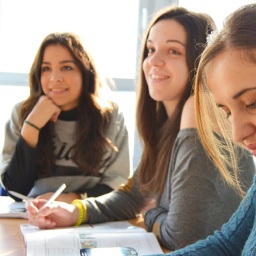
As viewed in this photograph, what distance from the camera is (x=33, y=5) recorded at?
99.9 inches

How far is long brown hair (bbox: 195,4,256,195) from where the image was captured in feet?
2.76

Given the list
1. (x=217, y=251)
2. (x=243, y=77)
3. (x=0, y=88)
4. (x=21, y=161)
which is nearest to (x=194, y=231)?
(x=217, y=251)

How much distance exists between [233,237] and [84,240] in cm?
36

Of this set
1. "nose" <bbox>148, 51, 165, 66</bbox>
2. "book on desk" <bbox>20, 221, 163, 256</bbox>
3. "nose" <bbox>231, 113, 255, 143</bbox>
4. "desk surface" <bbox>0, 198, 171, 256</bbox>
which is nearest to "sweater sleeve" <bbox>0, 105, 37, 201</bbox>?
"desk surface" <bbox>0, 198, 171, 256</bbox>

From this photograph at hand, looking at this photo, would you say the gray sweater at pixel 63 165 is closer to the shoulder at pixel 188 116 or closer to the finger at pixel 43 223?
the finger at pixel 43 223

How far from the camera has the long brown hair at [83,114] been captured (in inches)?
72.1

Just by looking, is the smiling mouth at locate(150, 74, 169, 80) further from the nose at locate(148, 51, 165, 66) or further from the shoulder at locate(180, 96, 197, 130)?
the shoulder at locate(180, 96, 197, 130)

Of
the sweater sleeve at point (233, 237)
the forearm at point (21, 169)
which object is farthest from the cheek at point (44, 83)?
the sweater sleeve at point (233, 237)

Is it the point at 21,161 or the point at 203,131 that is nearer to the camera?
the point at 203,131

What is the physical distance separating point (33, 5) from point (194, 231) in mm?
1742

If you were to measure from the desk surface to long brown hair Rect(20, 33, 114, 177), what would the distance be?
0.42 meters

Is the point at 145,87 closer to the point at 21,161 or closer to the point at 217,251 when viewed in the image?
the point at 21,161

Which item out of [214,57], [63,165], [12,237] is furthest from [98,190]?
[214,57]

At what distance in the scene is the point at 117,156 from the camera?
1890 mm
